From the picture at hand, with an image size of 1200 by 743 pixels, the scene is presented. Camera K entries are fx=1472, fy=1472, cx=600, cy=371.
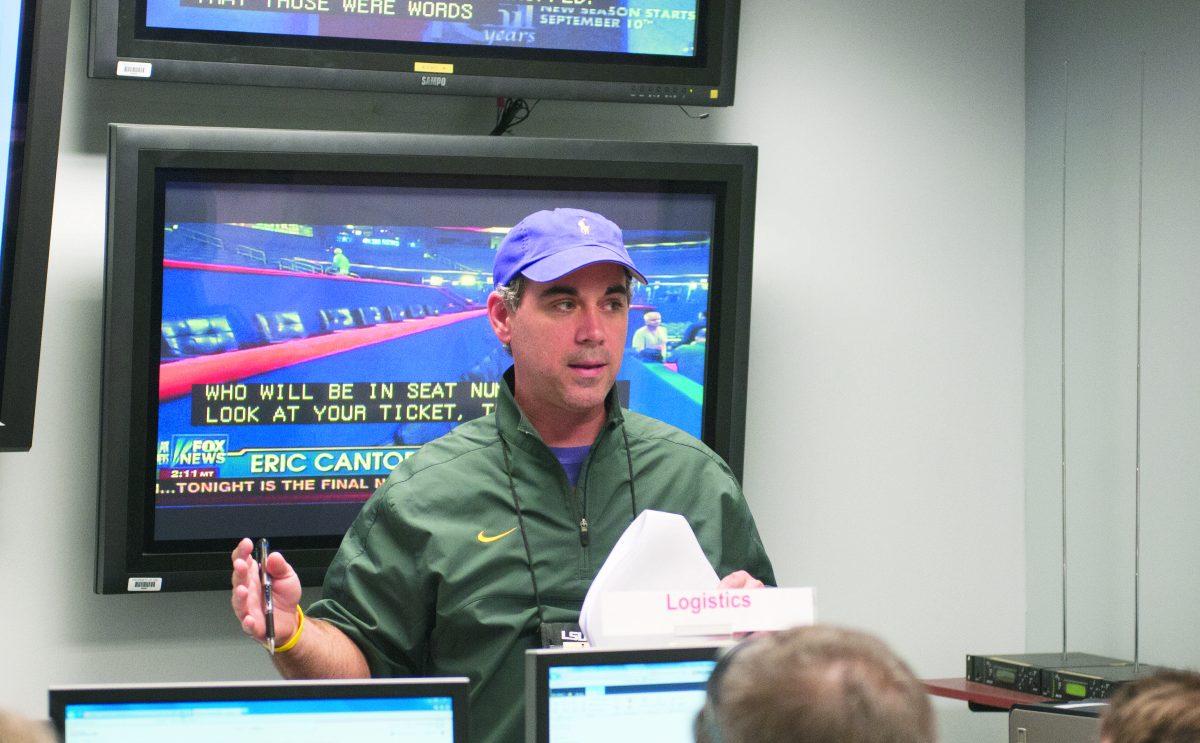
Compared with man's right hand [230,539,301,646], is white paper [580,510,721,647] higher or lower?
higher

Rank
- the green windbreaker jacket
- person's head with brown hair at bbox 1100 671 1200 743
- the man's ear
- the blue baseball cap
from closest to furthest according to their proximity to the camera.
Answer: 1. person's head with brown hair at bbox 1100 671 1200 743
2. the green windbreaker jacket
3. the blue baseball cap
4. the man's ear

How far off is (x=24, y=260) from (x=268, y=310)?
0.51m

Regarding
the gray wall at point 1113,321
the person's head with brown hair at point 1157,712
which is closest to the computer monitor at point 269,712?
the person's head with brown hair at point 1157,712

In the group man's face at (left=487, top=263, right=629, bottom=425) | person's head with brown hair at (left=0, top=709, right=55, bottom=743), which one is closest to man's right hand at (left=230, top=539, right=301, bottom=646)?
man's face at (left=487, top=263, right=629, bottom=425)

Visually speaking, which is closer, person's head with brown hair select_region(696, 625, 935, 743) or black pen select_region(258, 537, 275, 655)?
person's head with brown hair select_region(696, 625, 935, 743)

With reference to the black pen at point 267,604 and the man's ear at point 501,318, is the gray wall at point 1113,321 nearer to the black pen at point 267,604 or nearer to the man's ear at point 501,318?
the man's ear at point 501,318

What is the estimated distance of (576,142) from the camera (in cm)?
334

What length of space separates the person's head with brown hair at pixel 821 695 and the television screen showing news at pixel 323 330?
92.6 inches

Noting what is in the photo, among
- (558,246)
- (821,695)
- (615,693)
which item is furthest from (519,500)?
(821,695)

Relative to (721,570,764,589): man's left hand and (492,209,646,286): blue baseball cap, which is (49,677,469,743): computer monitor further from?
(492,209,646,286): blue baseball cap

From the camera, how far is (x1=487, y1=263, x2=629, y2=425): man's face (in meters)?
2.26

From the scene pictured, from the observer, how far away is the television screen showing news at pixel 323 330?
3141mm

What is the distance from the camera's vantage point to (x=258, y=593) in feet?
6.07

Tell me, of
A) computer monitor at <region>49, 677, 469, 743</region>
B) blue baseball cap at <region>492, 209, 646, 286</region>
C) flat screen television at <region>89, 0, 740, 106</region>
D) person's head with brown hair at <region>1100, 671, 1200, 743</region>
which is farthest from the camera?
flat screen television at <region>89, 0, 740, 106</region>
